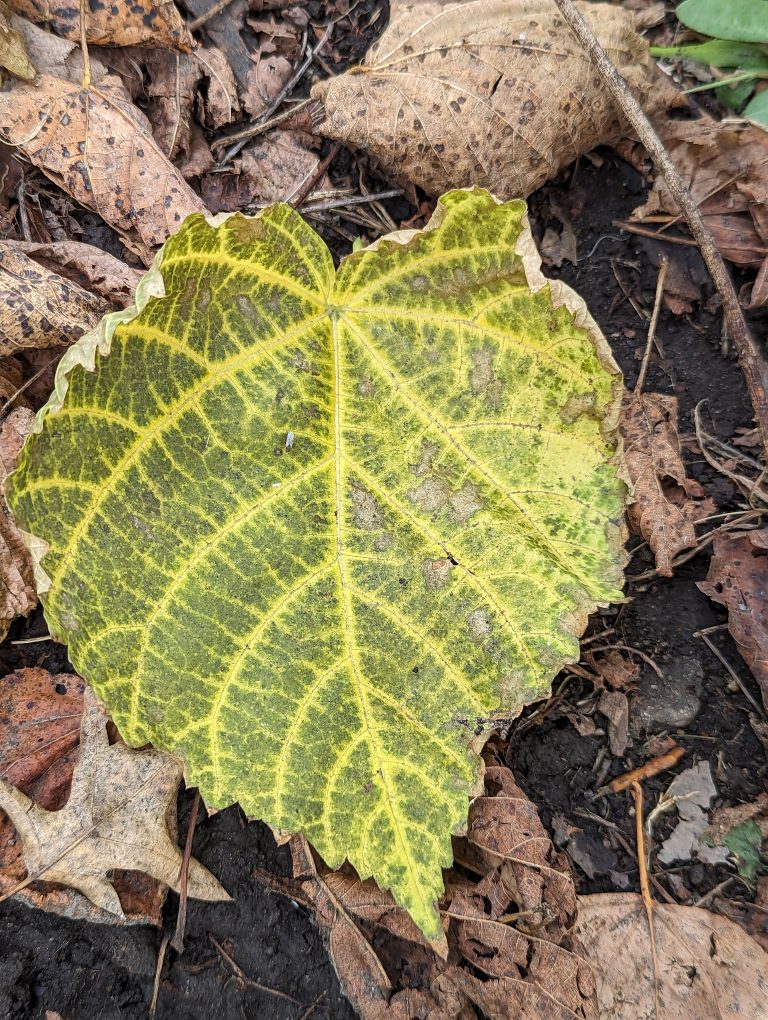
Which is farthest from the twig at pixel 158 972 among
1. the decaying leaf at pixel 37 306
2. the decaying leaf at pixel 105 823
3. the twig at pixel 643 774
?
the decaying leaf at pixel 37 306

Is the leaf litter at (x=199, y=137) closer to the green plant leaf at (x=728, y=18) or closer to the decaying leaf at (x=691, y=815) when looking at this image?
the decaying leaf at (x=691, y=815)

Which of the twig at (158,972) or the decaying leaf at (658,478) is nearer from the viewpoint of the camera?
the twig at (158,972)

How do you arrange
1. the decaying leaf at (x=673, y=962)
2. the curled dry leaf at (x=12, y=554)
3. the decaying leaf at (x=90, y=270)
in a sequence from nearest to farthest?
1. the decaying leaf at (x=673, y=962)
2. the curled dry leaf at (x=12, y=554)
3. the decaying leaf at (x=90, y=270)

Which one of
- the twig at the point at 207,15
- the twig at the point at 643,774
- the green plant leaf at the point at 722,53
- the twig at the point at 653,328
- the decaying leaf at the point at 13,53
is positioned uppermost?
the decaying leaf at the point at 13,53

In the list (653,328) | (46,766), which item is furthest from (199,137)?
(46,766)

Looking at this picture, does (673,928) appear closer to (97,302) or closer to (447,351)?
(447,351)

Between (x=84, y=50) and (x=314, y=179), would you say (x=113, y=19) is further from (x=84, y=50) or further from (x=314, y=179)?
(x=314, y=179)

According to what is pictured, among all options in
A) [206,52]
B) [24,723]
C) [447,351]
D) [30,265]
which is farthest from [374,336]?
[24,723]
